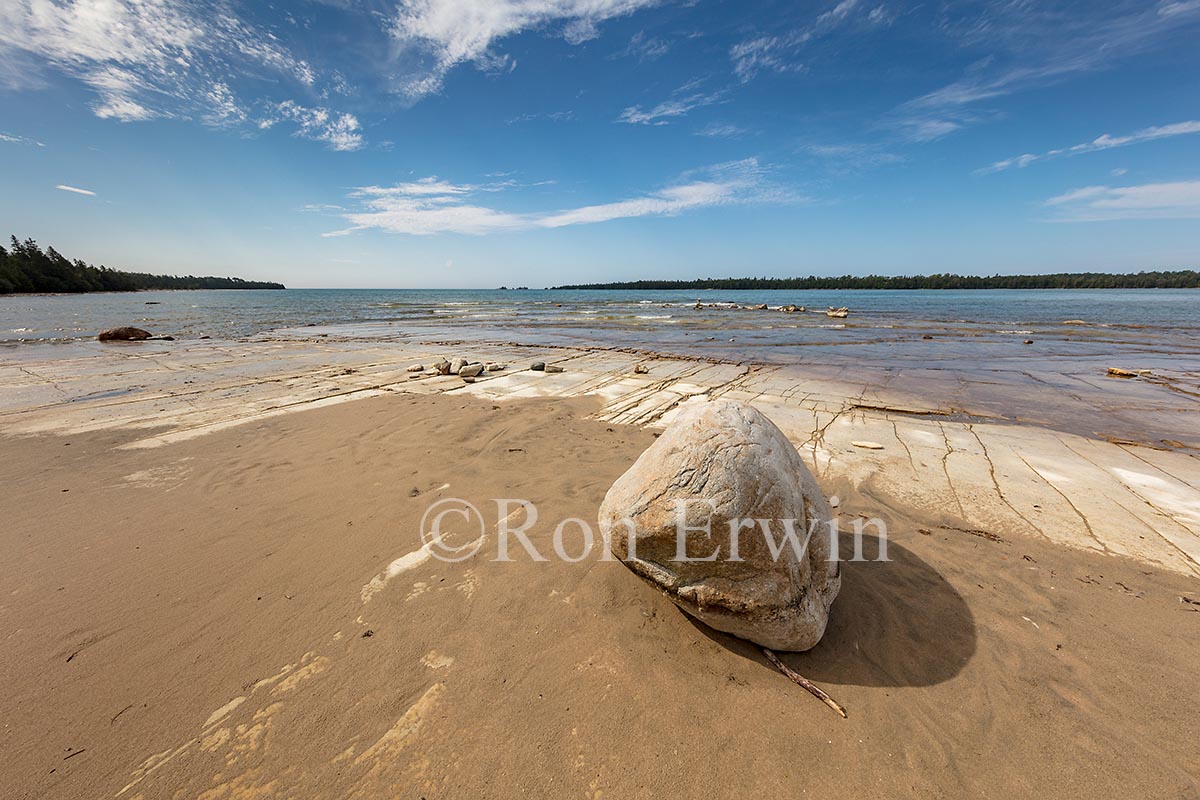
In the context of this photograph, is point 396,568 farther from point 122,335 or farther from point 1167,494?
point 122,335

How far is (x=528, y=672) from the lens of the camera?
282 centimetres

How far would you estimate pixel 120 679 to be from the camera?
2686 millimetres

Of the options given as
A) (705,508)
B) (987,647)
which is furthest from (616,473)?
(987,647)

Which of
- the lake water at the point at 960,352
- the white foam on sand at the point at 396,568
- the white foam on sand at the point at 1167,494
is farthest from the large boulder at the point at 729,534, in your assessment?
the lake water at the point at 960,352

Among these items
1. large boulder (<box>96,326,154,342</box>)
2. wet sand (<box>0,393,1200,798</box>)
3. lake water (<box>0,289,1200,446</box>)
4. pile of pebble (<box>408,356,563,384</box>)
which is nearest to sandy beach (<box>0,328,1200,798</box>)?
wet sand (<box>0,393,1200,798</box>)

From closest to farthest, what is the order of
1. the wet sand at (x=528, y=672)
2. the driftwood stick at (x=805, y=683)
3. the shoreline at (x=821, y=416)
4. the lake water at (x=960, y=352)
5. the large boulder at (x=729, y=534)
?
the wet sand at (x=528, y=672)
the driftwood stick at (x=805, y=683)
the large boulder at (x=729, y=534)
the shoreline at (x=821, y=416)
the lake water at (x=960, y=352)

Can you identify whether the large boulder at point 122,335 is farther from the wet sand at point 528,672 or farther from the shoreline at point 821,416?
the wet sand at point 528,672

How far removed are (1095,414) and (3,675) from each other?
579 inches

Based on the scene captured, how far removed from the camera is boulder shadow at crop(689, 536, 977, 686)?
284cm

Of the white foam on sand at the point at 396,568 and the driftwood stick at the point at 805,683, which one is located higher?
the white foam on sand at the point at 396,568

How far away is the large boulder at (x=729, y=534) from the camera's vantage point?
110 inches

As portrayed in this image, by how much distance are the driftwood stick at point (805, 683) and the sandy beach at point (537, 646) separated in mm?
67

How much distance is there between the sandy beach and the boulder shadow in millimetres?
20

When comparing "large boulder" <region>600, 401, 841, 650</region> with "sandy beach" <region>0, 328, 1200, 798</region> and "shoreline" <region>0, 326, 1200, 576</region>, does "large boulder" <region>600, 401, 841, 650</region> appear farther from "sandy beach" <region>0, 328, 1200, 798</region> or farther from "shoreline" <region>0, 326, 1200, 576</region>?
"shoreline" <region>0, 326, 1200, 576</region>
